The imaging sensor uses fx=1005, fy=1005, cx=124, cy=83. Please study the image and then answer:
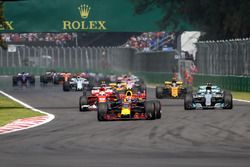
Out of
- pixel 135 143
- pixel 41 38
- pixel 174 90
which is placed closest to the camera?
pixel 135 143

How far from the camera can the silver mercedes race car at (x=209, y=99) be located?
3067 centimetres

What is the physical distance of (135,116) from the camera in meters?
26.4

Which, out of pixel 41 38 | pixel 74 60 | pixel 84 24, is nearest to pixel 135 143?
pixel 84 24

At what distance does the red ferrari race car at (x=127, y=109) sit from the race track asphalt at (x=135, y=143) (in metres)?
0.39

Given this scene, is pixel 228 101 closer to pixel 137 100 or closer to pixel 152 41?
pixel 137 100

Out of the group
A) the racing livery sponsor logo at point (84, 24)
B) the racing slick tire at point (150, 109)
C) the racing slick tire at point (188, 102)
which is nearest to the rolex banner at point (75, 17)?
the racing livery sponsor logo at point (84, 24)

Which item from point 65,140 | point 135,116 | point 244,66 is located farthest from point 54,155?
point 244,66

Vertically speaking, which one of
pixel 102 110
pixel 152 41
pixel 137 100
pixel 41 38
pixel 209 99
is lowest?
pixel 102 110

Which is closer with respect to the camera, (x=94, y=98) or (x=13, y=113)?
(x=13, y=113)

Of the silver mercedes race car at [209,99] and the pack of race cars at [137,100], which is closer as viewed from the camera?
the pack of race cars at [137,100]

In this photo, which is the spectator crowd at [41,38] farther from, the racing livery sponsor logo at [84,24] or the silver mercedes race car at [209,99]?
the silver mercedes race car at [209,99]

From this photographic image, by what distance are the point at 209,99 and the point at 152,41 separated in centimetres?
9325

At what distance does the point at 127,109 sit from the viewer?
85.5 feet

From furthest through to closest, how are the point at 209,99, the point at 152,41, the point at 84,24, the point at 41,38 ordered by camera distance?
the point at 41,38 → the point at 152,41 → the point at 84,24 → the point at 209,99
